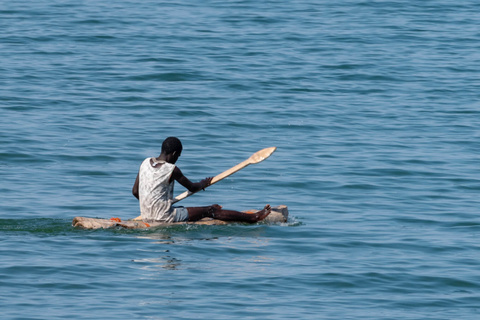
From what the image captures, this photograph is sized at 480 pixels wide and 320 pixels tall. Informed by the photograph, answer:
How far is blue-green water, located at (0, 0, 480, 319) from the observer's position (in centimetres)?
1038

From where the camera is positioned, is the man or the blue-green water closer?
the blue-green water

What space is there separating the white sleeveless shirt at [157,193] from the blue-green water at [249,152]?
8.3 inches

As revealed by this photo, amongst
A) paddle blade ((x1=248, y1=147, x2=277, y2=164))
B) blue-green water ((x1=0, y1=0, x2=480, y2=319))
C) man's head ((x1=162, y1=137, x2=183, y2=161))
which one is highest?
man's head ((x1=162, y1=137, x2=183, y2=161))

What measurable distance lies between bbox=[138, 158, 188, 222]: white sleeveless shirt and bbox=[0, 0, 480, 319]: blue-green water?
212 millimetres

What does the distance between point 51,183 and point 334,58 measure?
1394cm

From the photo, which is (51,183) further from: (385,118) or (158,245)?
(385,118)

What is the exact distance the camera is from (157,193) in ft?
41.1

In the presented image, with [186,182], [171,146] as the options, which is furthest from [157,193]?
[171,146]

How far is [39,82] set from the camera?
23812 millimetres

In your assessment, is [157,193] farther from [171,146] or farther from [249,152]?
[249,152]

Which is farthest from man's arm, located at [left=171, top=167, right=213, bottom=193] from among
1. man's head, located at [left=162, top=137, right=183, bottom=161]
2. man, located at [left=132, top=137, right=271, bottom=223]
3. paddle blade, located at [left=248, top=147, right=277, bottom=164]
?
paddle blade, located at [left=248, top=147, right=277, bottom=164]

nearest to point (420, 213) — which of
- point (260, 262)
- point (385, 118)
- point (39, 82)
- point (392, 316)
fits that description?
point (260, 262)

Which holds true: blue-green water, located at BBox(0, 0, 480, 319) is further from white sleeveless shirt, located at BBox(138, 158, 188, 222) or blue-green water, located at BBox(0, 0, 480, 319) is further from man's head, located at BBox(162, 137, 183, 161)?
man's head, located at BBox(162, 137, 183, 161)

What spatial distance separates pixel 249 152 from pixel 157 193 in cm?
586
